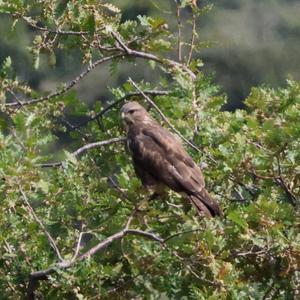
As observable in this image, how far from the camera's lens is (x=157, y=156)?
243 inches

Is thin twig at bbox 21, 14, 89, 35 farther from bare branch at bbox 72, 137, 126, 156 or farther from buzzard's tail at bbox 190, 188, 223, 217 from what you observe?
buzzard's tail at bbox 190, 188, 223, 217

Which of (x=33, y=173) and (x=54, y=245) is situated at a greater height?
(x=33, y=173)

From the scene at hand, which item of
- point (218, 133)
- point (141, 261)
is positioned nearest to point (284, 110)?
point (218, 133)

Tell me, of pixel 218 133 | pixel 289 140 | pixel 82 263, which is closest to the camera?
Result: pixel 82 263

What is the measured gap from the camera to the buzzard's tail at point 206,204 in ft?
17.3

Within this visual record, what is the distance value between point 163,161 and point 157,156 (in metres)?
0.08

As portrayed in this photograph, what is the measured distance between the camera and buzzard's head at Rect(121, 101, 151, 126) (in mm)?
6172

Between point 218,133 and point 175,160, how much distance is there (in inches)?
20.1

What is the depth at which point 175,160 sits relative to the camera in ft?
19.5

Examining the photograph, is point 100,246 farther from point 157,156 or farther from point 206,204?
point 157,156

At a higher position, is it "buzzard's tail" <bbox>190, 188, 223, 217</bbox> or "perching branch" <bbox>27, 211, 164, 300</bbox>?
"perching branch" <bbox>27, 211, 164, 300</bbox>

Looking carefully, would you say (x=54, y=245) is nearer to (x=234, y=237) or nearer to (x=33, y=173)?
(x=33, y=173)

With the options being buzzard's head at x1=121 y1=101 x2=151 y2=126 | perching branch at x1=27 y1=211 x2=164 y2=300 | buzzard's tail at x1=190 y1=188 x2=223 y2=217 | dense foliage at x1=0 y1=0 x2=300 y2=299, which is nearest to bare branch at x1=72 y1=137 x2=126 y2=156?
dense foliage at x1=0 y1=0 x2=300 y2=299

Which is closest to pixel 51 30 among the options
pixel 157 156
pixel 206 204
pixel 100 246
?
pixel 157 156
